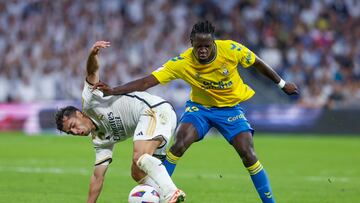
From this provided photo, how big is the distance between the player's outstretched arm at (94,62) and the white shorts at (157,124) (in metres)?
0.75

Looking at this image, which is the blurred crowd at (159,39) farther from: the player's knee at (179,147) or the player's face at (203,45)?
the player's face at (203,45)

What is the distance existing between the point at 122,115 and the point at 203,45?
132cm

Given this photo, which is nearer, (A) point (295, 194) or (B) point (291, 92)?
(B) point (291, 92)

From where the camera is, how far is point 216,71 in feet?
34.2

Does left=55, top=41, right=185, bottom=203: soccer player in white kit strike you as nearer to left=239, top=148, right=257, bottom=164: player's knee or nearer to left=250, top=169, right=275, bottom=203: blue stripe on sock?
left=239, top=148, right=257, bottom=164: player's knee

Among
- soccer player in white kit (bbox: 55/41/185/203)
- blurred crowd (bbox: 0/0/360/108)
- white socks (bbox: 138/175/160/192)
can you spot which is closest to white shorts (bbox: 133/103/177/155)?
soccer player in white kit (bbox: 55/41/185/203)

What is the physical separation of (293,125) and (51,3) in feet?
34.6

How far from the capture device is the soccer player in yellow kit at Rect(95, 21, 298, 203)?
10.2m

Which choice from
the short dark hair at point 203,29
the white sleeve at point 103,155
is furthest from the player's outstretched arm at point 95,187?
the short dark hair at point 203,29

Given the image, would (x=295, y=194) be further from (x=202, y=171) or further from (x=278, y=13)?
(x=278, y=13)

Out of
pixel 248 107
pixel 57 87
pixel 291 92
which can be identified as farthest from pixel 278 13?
pixel 291 92

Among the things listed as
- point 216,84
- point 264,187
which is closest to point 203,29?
point 216,84

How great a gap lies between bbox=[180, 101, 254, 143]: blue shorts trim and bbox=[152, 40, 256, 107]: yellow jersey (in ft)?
0.40

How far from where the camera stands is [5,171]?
16156 mm
